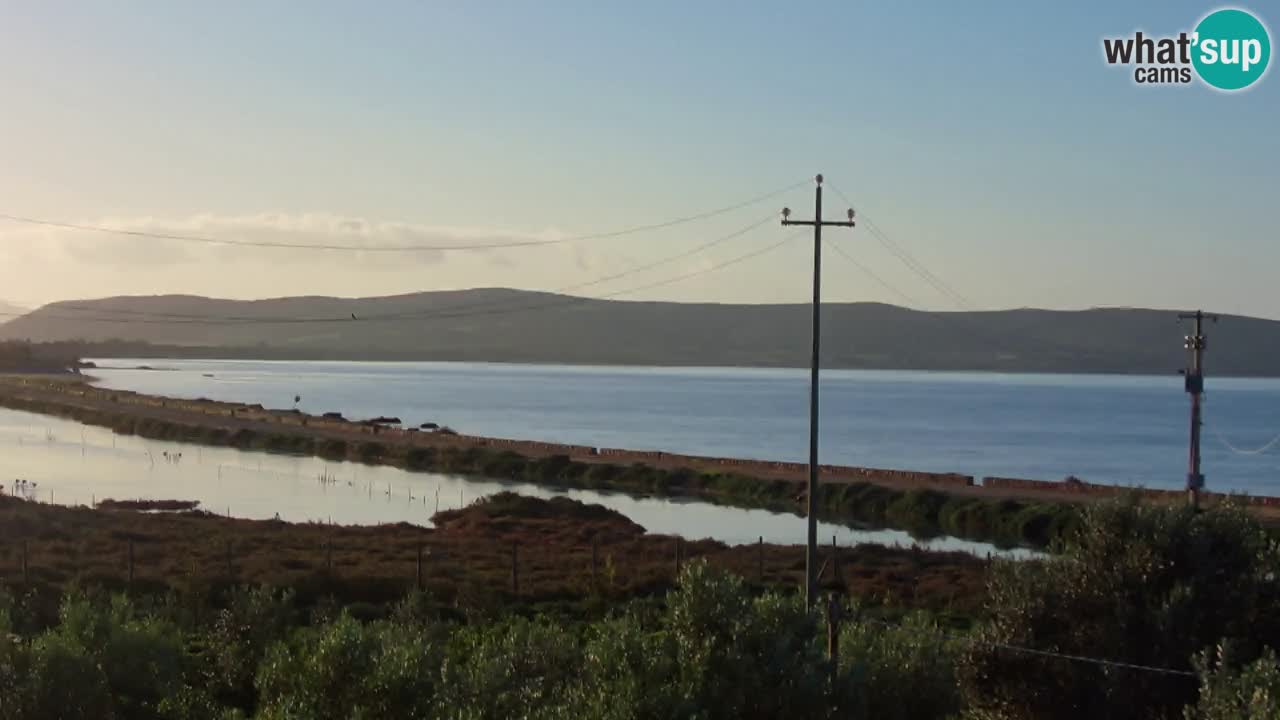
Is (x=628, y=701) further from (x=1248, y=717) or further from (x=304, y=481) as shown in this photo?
(x=304, y=481)

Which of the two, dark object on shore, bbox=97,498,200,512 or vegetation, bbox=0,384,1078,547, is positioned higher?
vegetation, bbox=0,384,1078,547

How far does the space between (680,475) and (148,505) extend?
32348mm

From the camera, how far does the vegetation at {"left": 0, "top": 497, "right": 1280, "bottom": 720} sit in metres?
13.6

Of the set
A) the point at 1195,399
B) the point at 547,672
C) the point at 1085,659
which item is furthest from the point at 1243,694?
the point at 1195,399

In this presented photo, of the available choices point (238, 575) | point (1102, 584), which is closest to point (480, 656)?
point (1102, 584)

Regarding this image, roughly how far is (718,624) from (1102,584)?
504 cm

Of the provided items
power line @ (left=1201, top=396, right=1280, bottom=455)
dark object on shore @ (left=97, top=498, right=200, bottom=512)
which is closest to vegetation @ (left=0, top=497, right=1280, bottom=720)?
dark object on shore @ (left=97, top=498, right=200, bottom=512)

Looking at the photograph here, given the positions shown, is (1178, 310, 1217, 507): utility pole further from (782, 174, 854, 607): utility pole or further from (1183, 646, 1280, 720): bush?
(1183, 646, 1280, 720): bush

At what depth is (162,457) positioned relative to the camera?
306 feet

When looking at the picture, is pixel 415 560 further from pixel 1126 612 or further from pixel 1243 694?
pixel 1243 694

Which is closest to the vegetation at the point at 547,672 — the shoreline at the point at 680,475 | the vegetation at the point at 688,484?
the vegetation at the point at 688,484

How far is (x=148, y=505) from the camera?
62781 mm

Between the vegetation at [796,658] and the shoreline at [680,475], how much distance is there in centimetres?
2587

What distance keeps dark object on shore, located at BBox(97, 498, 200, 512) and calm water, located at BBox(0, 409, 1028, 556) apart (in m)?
1.19
